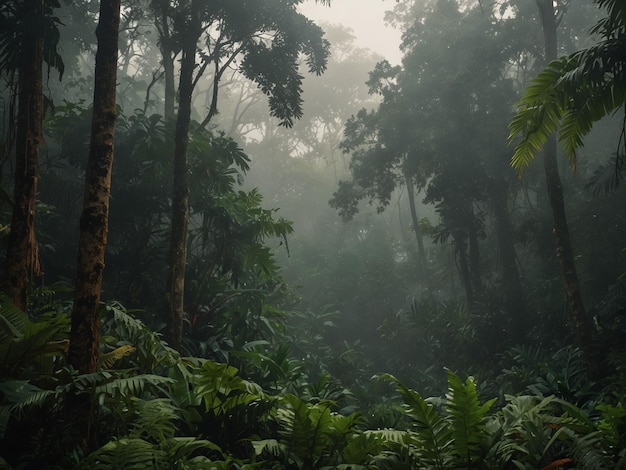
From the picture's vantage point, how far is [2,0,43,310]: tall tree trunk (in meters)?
5.43

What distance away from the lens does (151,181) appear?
9.77m

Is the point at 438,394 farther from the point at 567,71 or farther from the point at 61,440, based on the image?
the point at 61,440

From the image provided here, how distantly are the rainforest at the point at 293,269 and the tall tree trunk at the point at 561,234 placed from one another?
1.4 inches

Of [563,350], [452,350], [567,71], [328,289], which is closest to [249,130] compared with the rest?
[328,289]

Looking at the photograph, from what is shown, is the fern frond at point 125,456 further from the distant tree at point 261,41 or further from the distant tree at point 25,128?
the distant tree at point 261,41

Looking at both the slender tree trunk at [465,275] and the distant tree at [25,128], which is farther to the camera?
the slender tree trunk at [465,275]

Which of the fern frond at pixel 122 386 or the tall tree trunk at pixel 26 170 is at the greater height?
the tall tree trunk at pixel 26 170

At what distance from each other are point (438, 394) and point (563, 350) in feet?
10.5

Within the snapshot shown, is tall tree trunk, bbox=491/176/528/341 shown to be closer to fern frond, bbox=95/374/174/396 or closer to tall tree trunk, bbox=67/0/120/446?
fern frond, bbox=95/374/174/396

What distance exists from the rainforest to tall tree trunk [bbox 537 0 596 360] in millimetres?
36

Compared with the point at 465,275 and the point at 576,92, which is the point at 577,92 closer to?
the point at 576,92

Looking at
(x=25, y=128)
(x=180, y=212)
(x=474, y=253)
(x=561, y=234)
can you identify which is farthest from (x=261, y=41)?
(x=474, y=253)

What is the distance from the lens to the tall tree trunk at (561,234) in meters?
8.70

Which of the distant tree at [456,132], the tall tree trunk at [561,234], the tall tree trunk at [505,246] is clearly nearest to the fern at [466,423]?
the tall tree trunk at [561,234]
